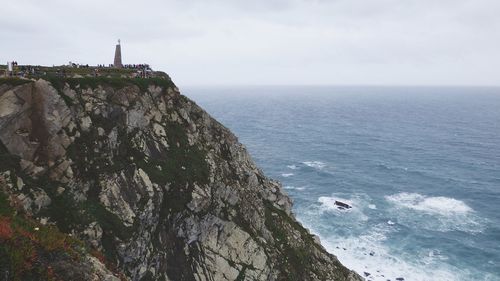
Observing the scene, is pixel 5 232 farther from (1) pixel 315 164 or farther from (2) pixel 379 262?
(1) pixel 315 164

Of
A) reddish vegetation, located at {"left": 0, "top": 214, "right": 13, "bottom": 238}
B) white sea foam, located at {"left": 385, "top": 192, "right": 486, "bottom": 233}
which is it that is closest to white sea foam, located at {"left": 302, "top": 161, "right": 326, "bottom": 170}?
white sea foam, located at {"left": 385, "top": 192, "right": 486, "bottom": 233}

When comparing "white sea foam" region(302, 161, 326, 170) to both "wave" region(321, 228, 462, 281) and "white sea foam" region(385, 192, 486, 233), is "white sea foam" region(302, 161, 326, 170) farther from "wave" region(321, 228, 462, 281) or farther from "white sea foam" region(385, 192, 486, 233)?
"wave" region(321, 228, 462, 281)

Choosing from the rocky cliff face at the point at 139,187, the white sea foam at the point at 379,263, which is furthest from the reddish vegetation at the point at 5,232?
the white sea foam at the point at 379,263

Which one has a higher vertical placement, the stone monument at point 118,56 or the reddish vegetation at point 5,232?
the stone monument at point 118,56

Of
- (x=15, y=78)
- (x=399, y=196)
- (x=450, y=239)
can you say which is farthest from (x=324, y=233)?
(x=15, y=78)

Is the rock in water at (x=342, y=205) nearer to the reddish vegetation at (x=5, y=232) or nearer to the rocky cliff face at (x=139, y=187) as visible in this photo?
the rocky cliff face at (x=139, y=187)
